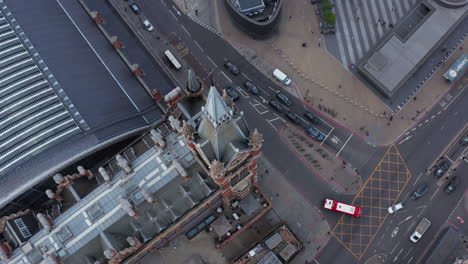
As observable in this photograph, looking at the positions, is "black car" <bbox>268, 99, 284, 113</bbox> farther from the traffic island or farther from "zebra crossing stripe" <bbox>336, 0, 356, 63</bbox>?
"zebra crossing stripe" <bbox>336, 0, 356, 63</bbox>

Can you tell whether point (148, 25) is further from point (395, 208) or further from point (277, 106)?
point (395, 208)

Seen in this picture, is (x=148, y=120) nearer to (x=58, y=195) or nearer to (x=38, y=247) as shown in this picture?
(x=58, y=195)

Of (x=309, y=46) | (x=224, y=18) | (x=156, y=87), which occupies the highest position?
(x=224, y=18)

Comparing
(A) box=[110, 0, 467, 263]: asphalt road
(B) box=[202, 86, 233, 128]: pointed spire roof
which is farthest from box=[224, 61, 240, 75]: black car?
(B) box=[202, 86, 233, 128]: pointed spire roof

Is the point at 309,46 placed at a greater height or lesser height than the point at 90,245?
greater

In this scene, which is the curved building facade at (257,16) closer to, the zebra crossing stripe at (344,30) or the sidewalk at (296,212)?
the zebra crossing stripe at (344,30)

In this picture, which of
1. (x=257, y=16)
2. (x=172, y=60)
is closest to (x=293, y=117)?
(x=257, y=16)

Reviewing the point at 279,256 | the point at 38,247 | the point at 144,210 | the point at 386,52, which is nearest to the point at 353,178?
the point at 279,256

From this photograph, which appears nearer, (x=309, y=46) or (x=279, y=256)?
(x=279, y=256)
